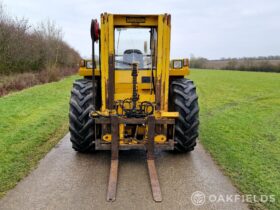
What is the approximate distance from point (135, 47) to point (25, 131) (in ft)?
11.6

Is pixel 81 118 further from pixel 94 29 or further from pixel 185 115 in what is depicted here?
pixel 185 115

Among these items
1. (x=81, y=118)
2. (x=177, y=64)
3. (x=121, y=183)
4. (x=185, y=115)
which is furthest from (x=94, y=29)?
(x=121, y=183)

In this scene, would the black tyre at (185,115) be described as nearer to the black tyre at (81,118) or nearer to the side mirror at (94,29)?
the black tyre at (81,118)

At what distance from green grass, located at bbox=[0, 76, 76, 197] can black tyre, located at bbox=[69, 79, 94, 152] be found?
2.66 ft

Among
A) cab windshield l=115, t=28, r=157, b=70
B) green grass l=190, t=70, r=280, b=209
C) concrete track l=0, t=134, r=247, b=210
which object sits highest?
cab windshield l=115, t=28, r=157, b=70

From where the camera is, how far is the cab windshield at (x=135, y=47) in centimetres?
569

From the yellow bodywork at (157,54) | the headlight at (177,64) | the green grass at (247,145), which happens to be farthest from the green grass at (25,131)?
the green grass at (247,145)

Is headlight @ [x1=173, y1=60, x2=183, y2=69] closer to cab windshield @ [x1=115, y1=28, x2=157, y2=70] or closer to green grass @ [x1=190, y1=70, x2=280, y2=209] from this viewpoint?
cab windshield @ [x1=115, y1=28, x2=157, y2=70]

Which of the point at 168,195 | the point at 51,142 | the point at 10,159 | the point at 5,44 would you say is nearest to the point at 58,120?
the point at 51,142

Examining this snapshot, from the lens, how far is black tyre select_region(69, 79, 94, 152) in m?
5.50

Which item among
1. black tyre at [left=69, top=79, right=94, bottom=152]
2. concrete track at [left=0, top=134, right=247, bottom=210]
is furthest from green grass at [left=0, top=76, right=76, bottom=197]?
black tyre at [left=69, top=79, right=94, bottom=152]

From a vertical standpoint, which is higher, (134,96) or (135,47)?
(135,47)

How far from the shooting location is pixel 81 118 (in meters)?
5.49

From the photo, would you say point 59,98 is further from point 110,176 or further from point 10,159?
point 110,176
